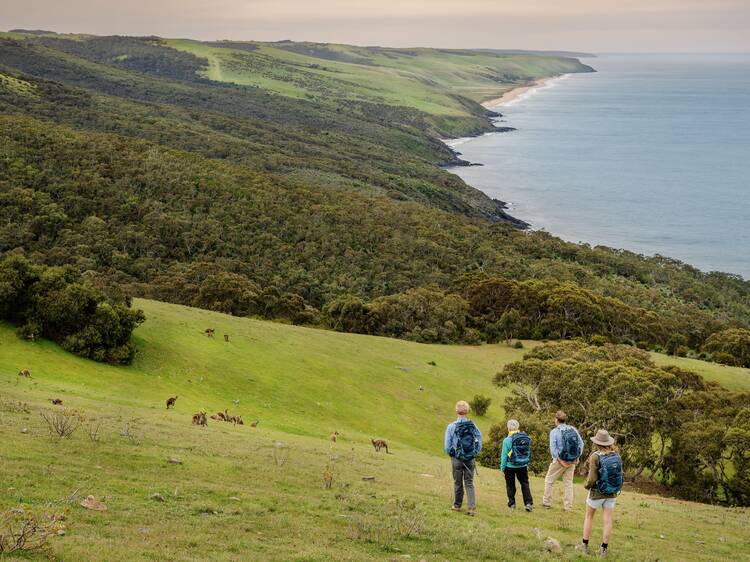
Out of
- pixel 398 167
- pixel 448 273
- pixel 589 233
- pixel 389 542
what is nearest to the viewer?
pixel 389 542

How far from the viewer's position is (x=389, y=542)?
12.6 meters

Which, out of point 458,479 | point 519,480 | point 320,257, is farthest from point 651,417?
point 320,257

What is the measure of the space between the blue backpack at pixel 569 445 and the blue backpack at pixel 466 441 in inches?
87.5

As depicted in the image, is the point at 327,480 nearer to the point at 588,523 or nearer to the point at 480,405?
the point at 588,523

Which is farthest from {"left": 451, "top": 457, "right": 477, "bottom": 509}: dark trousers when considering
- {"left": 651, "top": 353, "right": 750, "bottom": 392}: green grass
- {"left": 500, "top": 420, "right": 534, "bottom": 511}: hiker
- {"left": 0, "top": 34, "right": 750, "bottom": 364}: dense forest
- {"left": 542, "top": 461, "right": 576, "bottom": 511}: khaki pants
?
{"left": 0, "top": 34, "right": 750, "bottom": 364}: dense forest

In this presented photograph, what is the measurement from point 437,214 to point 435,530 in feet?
372

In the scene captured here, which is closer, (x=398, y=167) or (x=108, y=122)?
(x=108, y=122)

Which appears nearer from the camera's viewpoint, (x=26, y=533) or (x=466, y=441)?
(x=26, y=533)

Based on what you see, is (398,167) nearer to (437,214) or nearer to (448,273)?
(437,214)

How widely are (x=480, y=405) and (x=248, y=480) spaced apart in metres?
28.5

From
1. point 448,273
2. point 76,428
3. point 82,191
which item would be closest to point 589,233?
point 448,273

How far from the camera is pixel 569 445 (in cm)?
1565

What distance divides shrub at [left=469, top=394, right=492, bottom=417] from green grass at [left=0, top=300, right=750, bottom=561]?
17.3 ft

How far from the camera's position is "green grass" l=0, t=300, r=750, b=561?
12.1m
